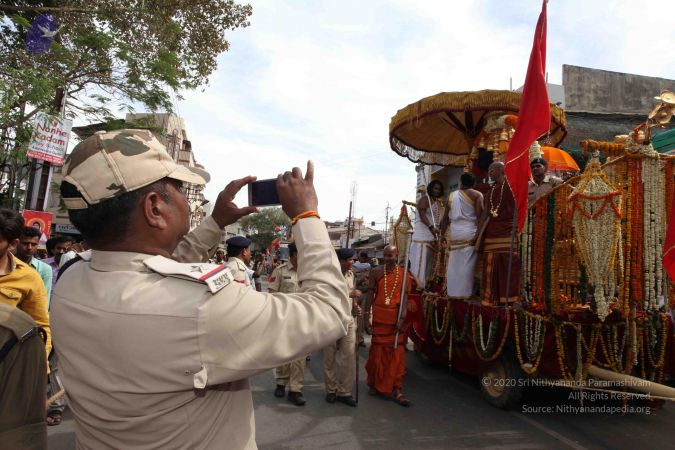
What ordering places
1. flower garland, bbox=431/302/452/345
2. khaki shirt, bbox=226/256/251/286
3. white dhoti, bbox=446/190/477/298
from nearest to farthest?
khaki shirt, bbox=226/256/251/286, white dhoti, bbox=446/190/477/298, flower garland, bbox=431/302/452/345

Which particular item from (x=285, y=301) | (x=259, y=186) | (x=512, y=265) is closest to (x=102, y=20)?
(x=512, y=265)

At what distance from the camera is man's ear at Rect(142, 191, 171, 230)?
123cm

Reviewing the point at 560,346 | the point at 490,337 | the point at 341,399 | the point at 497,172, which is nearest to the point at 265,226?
the point at 341,399

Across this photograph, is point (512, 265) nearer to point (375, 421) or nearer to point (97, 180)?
point (375, 421)

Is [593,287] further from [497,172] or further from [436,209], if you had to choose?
[436,209]

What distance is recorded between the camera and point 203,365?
1.06 m

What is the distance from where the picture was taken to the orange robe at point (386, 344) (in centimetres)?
538

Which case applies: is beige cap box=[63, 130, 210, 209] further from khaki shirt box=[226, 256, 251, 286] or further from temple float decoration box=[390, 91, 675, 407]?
temple float decoration box=[390, 91, 675, 407]

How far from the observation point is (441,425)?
4.54 metres

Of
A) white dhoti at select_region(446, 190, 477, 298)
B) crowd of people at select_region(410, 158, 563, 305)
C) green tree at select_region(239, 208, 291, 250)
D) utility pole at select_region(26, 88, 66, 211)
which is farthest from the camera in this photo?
green tree at select_region(239, 208, 291, 250)

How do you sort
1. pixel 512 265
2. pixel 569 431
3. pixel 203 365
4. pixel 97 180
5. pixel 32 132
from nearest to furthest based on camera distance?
pixel 203 365
pixel 97 180
pixel 569 431
pixel 512 265
pixel 32 132

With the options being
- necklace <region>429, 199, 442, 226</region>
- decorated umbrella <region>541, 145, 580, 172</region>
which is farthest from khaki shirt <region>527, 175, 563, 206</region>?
decorated umbrella <region>541, 145, 580, 172</region>

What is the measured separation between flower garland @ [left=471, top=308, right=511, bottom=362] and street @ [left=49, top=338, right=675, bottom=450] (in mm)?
609

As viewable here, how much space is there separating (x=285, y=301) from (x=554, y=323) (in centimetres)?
407
